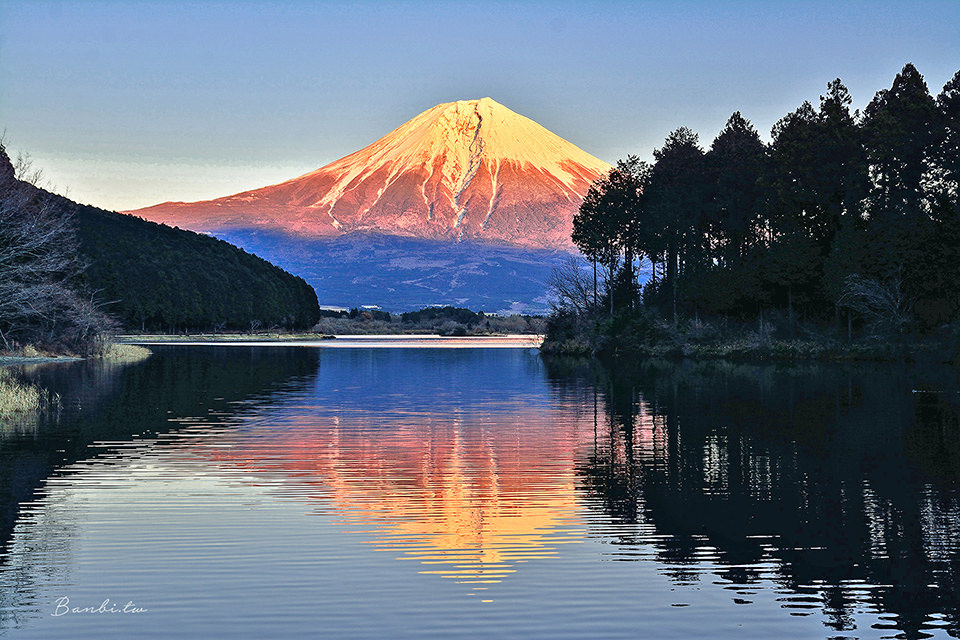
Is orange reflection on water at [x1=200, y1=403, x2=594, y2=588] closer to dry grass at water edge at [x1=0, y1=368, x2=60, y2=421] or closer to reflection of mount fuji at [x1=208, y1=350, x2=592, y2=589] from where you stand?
reflection of mount fuji at [x1=208, y1=350, x2=592, y2=589]

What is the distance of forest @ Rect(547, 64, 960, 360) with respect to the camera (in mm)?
68625

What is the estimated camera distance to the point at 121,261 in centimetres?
14688

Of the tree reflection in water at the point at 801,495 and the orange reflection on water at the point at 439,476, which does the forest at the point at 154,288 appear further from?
the tree reflection in water at the point at 801,495

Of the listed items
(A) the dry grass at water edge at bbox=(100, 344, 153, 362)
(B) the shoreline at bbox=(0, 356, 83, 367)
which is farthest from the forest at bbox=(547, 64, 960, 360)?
(B) the shoreline at bbox=(0, 356, 83, 367)

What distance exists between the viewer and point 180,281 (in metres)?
155

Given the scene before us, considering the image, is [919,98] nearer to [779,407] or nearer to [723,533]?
[779,407]

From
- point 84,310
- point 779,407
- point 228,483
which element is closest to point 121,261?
point 84,310

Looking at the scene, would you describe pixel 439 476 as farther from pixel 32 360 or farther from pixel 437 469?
pixel 32 360

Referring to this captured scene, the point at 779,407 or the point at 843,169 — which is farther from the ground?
the point at 843,169

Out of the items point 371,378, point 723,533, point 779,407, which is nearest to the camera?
point 723,533

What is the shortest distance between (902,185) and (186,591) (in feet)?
226

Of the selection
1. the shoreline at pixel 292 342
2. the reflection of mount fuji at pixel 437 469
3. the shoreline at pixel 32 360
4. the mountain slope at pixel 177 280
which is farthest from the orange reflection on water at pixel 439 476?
the mountain slope at pixel 177 280

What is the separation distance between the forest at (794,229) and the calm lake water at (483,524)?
35.0m

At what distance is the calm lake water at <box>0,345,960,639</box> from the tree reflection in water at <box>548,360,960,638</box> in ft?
0.19
